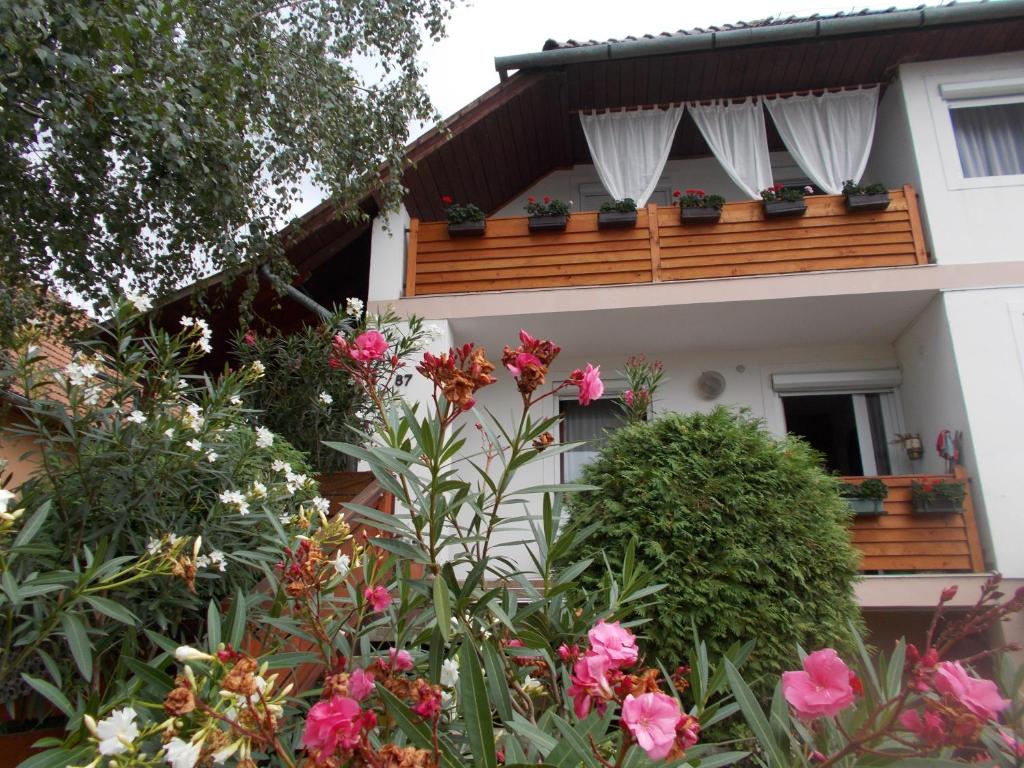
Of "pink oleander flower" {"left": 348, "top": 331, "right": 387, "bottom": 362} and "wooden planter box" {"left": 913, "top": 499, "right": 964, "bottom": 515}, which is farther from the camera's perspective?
"wooden planter box" {"left": 913, "top": 499, "right": 964, "bottom": 515}

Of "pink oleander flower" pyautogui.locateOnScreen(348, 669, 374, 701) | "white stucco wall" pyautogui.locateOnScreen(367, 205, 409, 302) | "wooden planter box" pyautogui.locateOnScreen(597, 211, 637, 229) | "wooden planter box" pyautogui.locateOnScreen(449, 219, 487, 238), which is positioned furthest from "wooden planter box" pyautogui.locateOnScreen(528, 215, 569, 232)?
"pink oleander flower" pyautogui.locateOnScreen(348, 669, 374, 701)

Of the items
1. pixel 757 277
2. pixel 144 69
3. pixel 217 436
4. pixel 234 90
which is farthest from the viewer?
pixel 757 277

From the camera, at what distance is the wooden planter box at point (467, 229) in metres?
7.51

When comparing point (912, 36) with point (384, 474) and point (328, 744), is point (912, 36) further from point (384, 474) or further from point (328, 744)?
point (328, 744)

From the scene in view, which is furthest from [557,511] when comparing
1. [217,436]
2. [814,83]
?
[814,83]

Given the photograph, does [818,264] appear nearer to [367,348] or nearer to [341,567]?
[367,348]

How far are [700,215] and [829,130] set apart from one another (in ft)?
7.14

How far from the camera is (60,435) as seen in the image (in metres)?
2.65

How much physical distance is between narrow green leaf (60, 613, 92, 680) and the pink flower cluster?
1.38 metres

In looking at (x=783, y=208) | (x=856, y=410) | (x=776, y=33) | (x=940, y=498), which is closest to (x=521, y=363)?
(x=940, y=498)

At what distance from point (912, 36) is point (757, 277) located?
3.39 metres

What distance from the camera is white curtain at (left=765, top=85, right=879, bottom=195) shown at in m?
7.73

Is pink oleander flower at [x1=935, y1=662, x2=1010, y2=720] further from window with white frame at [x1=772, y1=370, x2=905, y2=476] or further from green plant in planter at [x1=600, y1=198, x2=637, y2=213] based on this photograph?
window with white frame at [x1=772, y1=370, x2=905, y2=476]

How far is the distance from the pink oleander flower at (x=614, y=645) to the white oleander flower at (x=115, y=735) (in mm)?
776
